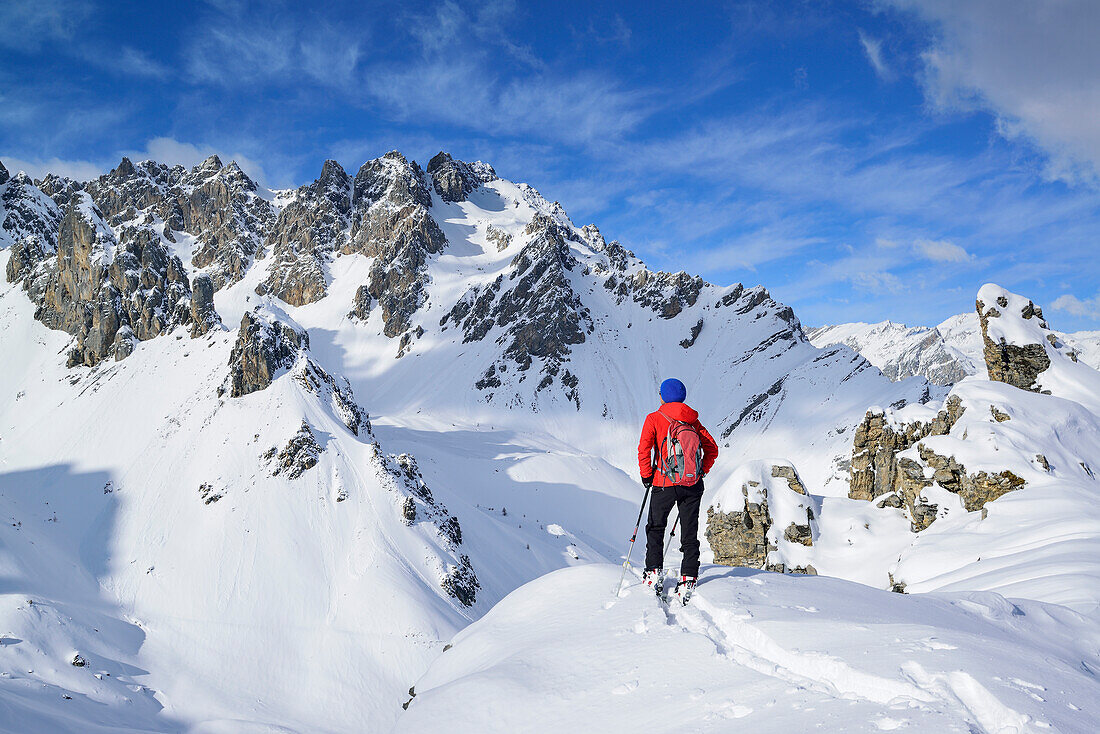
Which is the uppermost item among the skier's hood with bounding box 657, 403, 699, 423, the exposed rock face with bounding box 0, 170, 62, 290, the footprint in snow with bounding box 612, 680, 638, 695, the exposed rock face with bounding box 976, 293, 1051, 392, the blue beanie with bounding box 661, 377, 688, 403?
the exposed rock face with bounding box 0, 170, 62, 290

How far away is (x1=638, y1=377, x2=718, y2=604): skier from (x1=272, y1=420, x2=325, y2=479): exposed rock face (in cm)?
3678

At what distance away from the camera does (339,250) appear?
160 meters

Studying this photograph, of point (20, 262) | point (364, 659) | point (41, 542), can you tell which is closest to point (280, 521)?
point (364, 659)

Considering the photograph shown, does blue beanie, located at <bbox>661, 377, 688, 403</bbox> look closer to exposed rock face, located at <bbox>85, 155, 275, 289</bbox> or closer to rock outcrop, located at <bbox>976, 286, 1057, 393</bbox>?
rock outcrop, located at <bbox>976, 286, 1057, 393</bbox>

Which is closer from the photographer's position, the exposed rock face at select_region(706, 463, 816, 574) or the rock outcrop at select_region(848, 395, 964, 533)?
the rock outcrop at select_region(848, 395, 964, 533)

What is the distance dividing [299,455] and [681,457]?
38.1 m

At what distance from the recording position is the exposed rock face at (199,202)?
543 feet

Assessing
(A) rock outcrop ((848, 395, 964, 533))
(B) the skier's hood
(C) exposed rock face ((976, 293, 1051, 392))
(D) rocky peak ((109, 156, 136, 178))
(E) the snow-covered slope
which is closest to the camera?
(E) the snow-covered slope

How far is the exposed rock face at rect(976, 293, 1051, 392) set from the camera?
2831cm

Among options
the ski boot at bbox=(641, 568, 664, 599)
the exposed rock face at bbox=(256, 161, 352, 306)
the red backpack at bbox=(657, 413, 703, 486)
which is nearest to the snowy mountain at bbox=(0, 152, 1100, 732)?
the ski boot at bbox=(641, 568, 664, 599)

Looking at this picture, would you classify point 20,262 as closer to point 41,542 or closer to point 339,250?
point 41,542

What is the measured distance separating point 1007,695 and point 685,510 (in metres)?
4.24

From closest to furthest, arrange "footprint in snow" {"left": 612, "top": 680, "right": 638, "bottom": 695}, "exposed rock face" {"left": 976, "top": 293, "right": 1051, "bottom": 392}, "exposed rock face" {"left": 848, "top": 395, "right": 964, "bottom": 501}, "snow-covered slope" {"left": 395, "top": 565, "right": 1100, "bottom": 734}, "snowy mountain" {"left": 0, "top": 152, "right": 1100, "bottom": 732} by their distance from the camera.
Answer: "snow-covered slope" {"left": 395, "top": 565, "right": 1100, "bottom": 734} < "footprint in snow" {"left": 612, "top": 680, "right": 638, "bottom": 695} < "snowy mountain" {"left": 0, "top": 152, "right": 1100, "bottom": 732} < "exposed rock face" {"left": 848, "top": 395, "right": 964, "bottom": 501} < "exposed rock face" {"left": 976, "top": 293, "right": 1051, "bottom": 392}

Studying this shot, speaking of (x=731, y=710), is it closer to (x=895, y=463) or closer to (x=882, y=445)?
(x=895, y=463)
